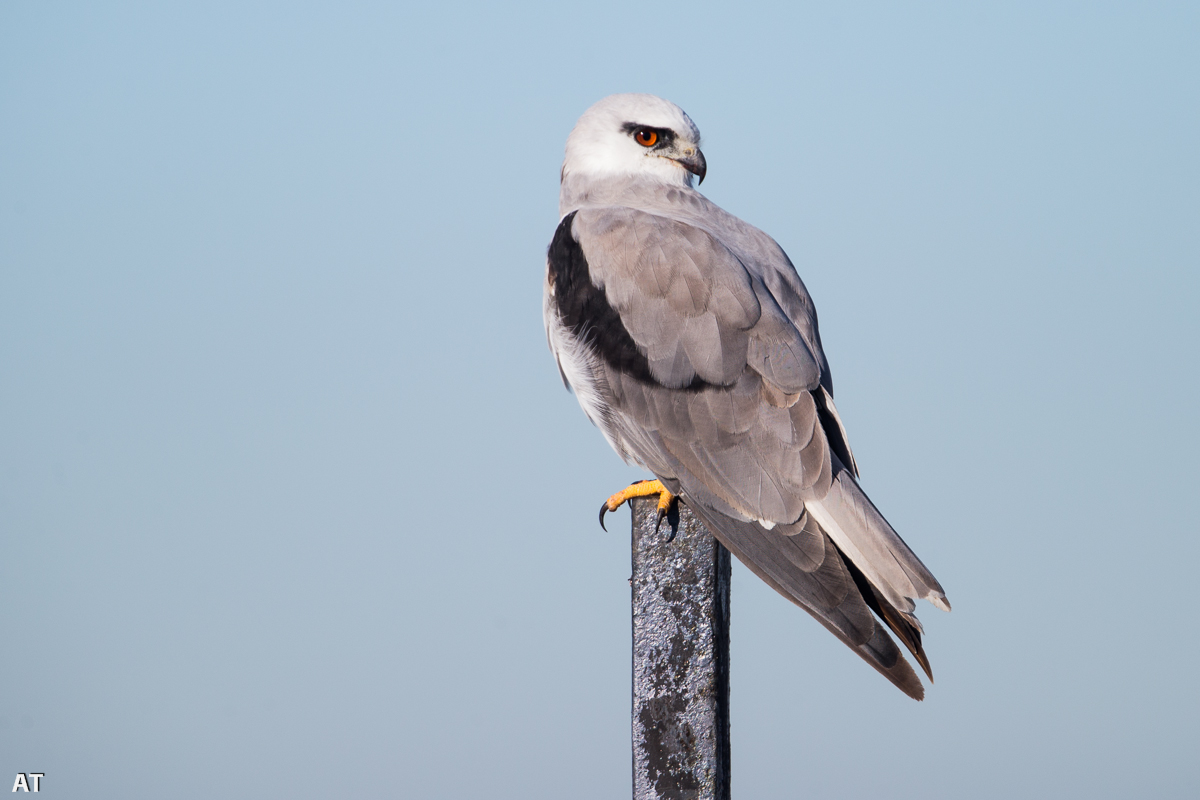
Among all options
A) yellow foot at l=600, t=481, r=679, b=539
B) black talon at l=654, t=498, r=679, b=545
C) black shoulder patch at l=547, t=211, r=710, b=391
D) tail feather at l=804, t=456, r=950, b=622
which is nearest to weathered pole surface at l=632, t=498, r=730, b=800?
black talon at l=654, t=498, r=679, b=545

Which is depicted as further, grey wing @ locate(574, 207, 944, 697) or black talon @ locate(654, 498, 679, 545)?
black talon @ locate(654, 498, 679, 545)

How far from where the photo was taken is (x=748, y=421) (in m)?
4.64

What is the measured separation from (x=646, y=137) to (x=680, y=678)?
10.3 feet

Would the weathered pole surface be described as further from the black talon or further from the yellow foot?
the yellow foot

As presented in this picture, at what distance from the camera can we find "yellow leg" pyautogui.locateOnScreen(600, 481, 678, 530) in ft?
15.1

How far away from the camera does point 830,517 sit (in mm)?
4363

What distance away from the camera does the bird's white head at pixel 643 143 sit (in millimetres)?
6066

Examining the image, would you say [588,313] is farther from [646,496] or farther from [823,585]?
[823,585]

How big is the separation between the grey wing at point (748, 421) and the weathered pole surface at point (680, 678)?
0.79ft

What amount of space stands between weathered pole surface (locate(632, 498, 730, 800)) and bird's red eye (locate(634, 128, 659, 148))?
8.77 feet

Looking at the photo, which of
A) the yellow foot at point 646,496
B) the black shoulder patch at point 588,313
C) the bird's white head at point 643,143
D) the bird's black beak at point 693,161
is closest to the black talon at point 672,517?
the yellow foot at point 646,496

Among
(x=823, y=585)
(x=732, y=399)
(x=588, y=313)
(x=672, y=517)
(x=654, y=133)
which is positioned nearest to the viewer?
(x=823, y=585)

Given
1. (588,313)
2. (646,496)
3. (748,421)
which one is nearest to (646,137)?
(588,313)

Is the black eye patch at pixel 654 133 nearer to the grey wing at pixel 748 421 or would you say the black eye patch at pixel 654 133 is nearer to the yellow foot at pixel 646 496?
the grey wing at pixel 748 421
